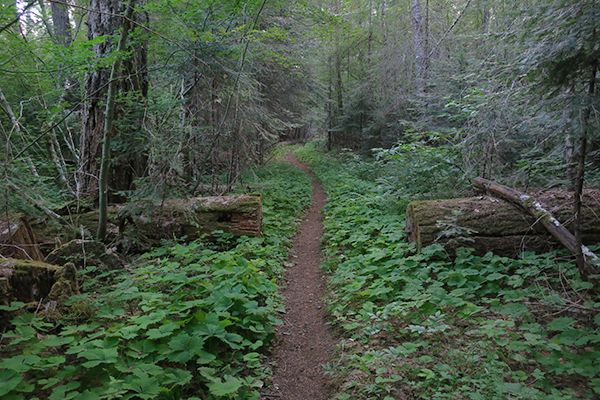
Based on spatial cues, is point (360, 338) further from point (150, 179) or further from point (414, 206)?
point (150, 179)

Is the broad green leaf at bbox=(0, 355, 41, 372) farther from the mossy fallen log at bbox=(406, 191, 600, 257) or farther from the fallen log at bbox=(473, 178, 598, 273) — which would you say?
the fallen log at bbox=(473, 178, 598, 273)

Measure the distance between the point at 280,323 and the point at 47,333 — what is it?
2249 mm

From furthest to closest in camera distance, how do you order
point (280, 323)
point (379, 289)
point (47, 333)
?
point (379, 289) → point (280, 323) → point (47, 333)

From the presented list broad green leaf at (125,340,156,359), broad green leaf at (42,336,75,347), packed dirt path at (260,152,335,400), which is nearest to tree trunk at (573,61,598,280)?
packed dirt path at (260,152,335,400)

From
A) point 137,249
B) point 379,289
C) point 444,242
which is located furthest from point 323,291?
point 137,249

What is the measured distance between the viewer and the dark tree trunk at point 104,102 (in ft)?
19.7

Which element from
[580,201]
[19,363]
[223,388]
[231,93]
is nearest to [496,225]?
[580,201]

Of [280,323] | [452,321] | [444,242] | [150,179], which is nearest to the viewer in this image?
[452,321]

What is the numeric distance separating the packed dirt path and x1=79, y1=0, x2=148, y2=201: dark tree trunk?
12.4 feet

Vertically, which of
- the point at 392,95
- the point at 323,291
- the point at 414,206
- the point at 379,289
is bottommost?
the point at 323,291

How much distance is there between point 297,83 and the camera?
14.6m

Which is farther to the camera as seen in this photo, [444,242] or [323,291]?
[323,291]

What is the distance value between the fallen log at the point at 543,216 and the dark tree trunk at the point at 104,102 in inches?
Answer: 245

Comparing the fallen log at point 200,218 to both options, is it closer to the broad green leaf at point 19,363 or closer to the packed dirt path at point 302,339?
the packed dirt path at point 302,339
